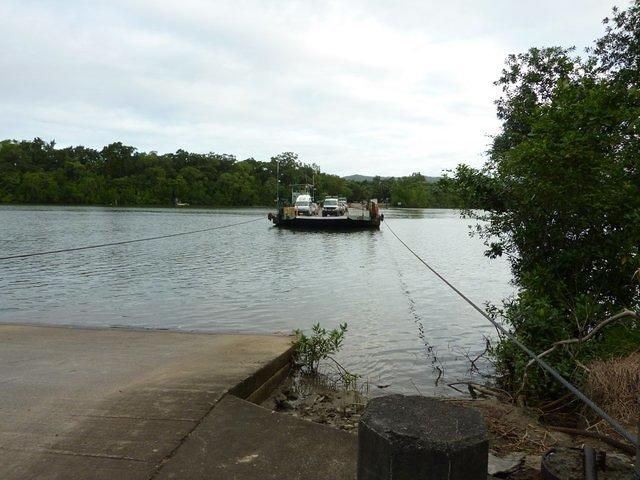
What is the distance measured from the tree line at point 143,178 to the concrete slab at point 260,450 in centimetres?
11192

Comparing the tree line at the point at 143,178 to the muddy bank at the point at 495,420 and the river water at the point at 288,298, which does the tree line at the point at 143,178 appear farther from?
the muddy bank at the point at 495,420

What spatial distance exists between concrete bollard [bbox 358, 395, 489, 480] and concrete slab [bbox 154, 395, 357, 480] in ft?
4.35

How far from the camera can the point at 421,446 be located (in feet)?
6.05

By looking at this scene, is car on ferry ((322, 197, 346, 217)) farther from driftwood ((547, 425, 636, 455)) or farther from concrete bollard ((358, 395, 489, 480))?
concrete bollard ((358, 395, 489, 480))

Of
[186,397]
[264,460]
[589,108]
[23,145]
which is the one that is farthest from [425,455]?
[23,145]

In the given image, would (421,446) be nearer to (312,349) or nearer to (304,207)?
(312,349)

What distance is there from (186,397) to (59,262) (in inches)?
740

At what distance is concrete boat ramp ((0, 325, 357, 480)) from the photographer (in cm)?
314

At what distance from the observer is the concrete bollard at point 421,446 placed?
6.04ft

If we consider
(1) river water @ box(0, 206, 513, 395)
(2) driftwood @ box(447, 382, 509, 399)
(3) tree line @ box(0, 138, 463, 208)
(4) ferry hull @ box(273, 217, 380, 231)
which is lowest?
(1) river water @ box(0, 206, 513, 395)

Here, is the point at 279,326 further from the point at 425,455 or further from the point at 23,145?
the point at 23,145

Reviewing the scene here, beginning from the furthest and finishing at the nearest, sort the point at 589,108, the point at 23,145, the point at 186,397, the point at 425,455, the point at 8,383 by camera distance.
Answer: the point at 23,145, the point at 589,108, the point at 8,383, the point at 186,397, the point at 425,455

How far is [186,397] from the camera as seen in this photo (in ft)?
14.0

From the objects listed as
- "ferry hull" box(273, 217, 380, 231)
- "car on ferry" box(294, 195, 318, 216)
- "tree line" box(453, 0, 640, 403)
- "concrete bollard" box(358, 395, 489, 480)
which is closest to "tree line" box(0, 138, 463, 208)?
"car on ferry" box(294, 195, 318, 216)
